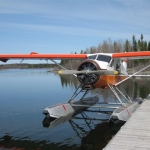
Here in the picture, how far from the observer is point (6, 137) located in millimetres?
7422

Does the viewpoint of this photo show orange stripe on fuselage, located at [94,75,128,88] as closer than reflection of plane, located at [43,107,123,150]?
No

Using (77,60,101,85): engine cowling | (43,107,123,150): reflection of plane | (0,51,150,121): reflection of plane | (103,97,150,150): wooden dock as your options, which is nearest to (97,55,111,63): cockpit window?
(0,51,150,121): reflection of plane

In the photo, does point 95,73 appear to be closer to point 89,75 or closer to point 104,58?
point 89,75

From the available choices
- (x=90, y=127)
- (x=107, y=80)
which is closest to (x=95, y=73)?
(x=107, y=80)

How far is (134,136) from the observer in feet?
15.5

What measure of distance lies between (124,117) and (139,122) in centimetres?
263

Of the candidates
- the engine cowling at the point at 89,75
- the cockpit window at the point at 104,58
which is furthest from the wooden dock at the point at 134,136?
the cockpit window at the point at 104,58

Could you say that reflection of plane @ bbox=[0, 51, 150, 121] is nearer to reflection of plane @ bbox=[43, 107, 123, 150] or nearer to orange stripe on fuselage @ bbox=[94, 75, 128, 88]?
orange stripe on fuselage @ bbox=[94, 75, 128, 88]

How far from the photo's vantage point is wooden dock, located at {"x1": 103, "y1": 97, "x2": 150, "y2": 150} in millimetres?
4168

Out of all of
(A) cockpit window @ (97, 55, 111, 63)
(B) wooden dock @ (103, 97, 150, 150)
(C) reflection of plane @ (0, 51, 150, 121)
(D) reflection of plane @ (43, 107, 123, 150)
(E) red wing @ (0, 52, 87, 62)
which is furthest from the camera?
(E) red wing @ (0, 52, 87, 62)

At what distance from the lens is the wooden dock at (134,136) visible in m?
4.17

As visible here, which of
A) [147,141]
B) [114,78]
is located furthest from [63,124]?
[147,141]

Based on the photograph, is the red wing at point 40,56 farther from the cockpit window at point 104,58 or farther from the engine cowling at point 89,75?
the engine cowling at point 89,75

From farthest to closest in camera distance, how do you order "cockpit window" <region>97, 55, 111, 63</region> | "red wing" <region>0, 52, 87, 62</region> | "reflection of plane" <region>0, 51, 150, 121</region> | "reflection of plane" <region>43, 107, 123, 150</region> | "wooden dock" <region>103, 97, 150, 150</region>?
"red wing" <region>0, 52, 87, 62</region>, "cockpit window" <region>97, 55, 111, 63</region>, "reflection of plane" <region>0, 51, 150, 121</region>, "reflection of plane" <region>43, 107, 123, 150</region>, "wooden dock" <region>103, 97, 150, 150</region>
